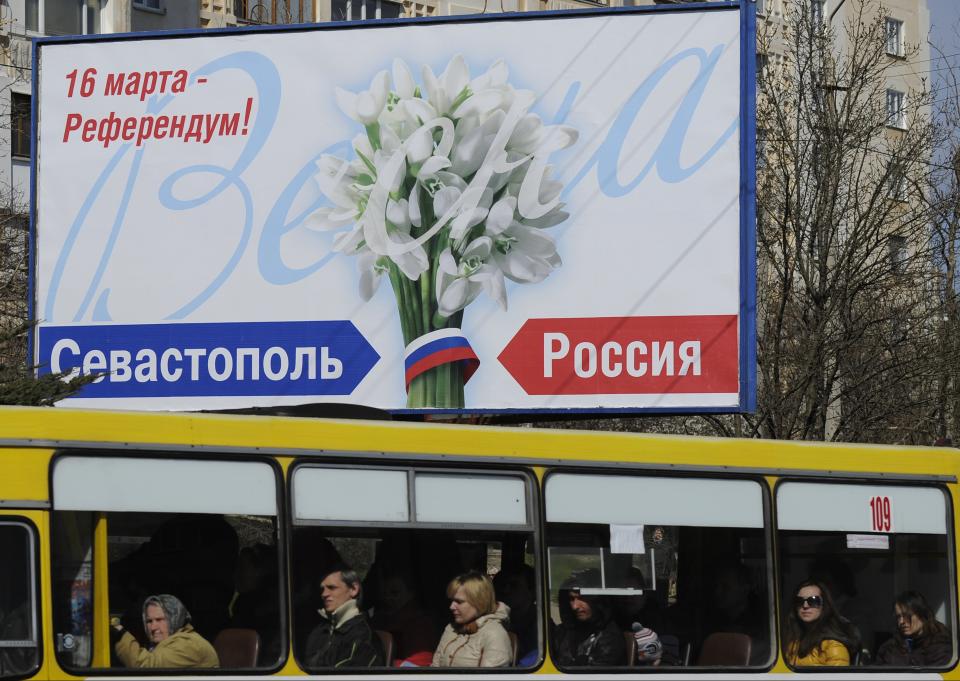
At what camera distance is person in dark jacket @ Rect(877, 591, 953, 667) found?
8.75 m

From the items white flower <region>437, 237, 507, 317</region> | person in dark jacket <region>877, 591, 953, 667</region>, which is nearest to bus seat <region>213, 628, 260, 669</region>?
person in dark jacket <region>877, 591, 953, 667</region>

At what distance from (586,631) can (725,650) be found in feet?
2.90

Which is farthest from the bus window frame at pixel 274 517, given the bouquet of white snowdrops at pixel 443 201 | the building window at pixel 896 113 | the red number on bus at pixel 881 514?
the building window at pixel 896 113

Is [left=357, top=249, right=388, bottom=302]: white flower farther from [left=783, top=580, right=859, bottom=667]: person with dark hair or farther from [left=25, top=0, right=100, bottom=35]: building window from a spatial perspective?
[left=25, top=0, right=100, bottom=35]: building window

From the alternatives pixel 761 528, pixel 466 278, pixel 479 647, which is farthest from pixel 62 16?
pixel 479 647

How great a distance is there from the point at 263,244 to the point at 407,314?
4.96 ft

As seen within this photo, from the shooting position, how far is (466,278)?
14492 millimetres

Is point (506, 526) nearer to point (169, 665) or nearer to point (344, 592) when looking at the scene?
point (344, 592)

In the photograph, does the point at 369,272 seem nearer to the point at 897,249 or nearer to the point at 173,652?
the point at 173,652

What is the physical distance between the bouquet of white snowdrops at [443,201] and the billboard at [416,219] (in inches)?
0.8

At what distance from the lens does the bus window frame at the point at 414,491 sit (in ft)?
23.0

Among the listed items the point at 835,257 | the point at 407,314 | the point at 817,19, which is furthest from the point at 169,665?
the point at 817,19

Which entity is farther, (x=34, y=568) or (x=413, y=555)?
(x=413, y=555)

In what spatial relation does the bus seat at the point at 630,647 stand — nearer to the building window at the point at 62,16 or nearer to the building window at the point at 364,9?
the building window at the point at 62,16
